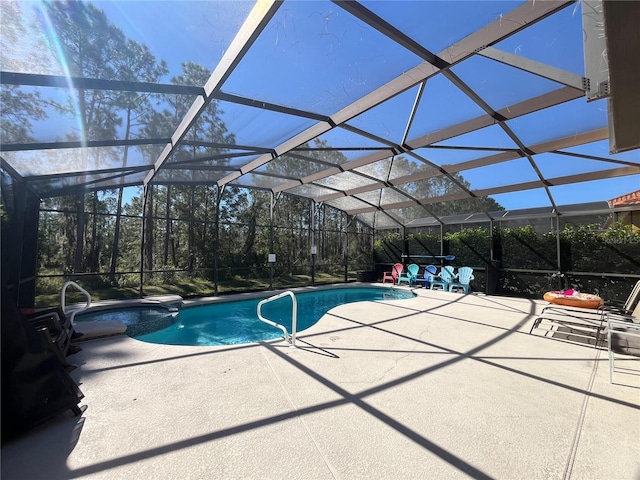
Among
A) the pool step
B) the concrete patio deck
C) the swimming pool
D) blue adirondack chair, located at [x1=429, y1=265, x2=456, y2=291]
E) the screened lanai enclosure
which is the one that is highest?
→ the screened lanai enclosure

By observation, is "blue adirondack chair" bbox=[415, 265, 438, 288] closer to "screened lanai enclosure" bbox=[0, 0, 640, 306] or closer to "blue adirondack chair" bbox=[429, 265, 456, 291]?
"blue adirondack chair" bbox=[429, 265, 456, 291]

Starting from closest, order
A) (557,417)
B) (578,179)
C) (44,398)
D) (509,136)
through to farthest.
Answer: (44,398), (557,417), (509,136), (578,179)

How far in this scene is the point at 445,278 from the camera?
34.5ft

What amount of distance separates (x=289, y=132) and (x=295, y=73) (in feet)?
6.49

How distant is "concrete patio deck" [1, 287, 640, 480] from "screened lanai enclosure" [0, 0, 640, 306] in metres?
2.14

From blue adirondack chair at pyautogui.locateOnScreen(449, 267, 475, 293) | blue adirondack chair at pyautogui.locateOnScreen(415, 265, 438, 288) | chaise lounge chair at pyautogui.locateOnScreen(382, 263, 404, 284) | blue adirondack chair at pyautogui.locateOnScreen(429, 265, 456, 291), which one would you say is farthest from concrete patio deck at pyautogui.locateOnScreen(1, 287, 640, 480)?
chaise lounge chair at pyautogui.locateOnScreen(382, 263, 404, 284)

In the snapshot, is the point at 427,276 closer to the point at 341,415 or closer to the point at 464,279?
the point at 464,279

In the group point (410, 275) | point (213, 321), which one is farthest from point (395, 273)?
point (213, 321)

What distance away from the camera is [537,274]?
8961mm

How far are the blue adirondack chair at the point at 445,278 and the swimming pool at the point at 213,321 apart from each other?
143 inches

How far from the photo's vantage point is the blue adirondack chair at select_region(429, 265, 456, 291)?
1034 cm

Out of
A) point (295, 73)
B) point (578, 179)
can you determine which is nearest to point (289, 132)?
point (295, 73)

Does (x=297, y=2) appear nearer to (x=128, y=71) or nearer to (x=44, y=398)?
(x=128, y=71)

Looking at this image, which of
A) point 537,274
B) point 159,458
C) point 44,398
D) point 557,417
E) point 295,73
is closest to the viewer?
point 159,458
